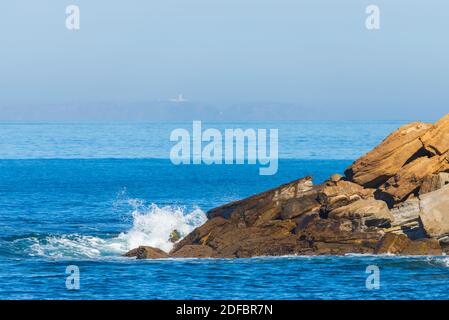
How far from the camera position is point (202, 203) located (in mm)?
100688

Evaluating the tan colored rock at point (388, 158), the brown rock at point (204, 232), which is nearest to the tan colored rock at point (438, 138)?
the tan colored rock at point (388, 158)

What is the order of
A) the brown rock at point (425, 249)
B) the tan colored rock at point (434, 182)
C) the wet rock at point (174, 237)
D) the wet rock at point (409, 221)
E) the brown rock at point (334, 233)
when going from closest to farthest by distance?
the brown rock at point (425, 249) → the brown rock at point (334, 233) → the wet rock at point (409, 221) → the tan colored rock at point (434, 182) → the wet rock at point (174, 237)

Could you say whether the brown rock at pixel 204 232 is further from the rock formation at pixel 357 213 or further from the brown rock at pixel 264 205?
the brown rock at pixel 264 205

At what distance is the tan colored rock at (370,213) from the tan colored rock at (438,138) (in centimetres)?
585

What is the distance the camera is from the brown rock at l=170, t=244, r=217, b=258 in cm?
6150

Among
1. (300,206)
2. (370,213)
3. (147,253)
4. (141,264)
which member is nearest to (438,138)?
(370,213)

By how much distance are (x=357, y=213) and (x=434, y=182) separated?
5323 mm

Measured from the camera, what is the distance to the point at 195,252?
203 ft

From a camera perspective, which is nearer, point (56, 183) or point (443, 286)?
point (443, 286)

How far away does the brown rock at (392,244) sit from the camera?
59375 mm

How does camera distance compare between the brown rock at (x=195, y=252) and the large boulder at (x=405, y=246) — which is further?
the brown rock at (x=195, y=252)

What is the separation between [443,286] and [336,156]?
473 feet
